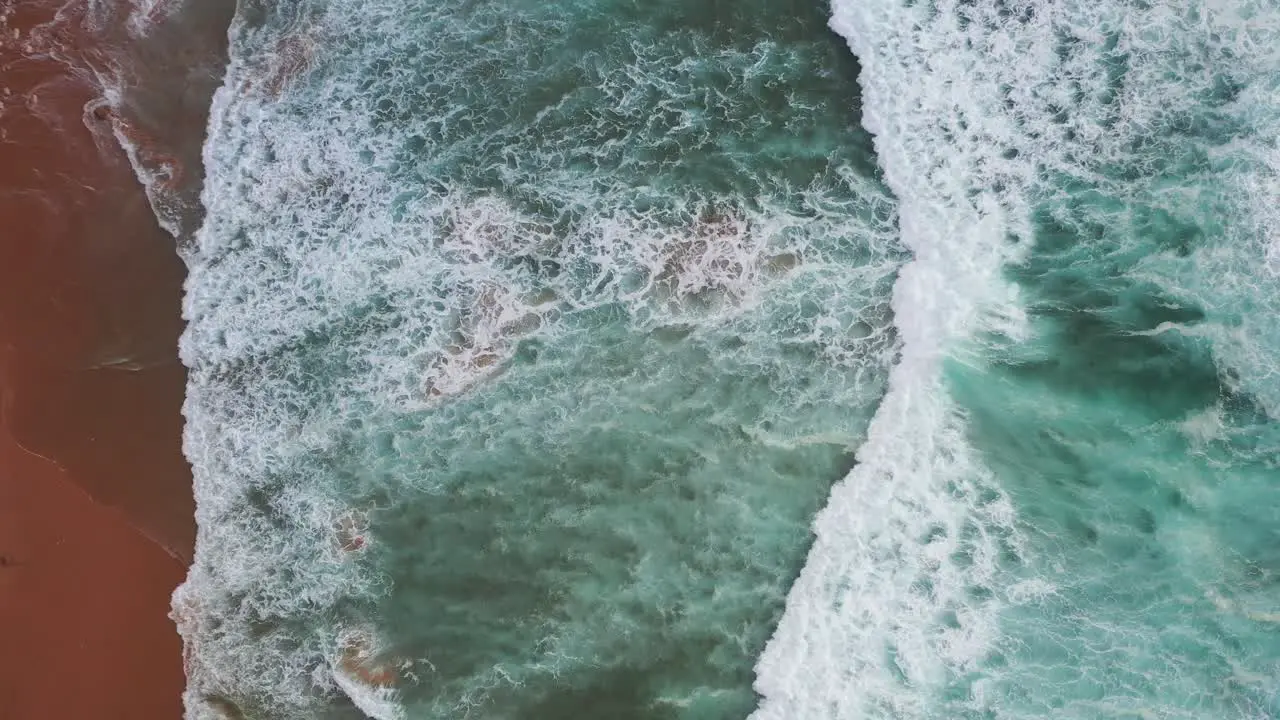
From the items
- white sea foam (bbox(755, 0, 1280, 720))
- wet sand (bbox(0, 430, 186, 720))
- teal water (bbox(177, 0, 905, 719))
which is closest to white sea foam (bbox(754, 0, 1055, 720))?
white sea foam (bbox(755, 0, 1280, 720))

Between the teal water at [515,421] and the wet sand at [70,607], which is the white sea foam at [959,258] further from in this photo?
the wet sand at [70,607]

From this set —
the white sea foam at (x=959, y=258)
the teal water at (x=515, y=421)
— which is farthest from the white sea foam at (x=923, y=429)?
the teal water at (x=515, y=421)

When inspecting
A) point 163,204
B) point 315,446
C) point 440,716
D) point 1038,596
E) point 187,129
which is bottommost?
point 440,716

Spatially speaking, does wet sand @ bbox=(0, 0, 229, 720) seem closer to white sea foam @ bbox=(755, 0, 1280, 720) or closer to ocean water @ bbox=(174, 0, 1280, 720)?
ocean water @ bbox=(174, 0, 1280, 720)

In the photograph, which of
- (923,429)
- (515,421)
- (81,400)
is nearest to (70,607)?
(81,400)

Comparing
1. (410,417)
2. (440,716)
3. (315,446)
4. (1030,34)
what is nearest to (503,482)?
(410,417)

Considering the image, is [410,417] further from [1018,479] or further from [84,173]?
[1018,479]
